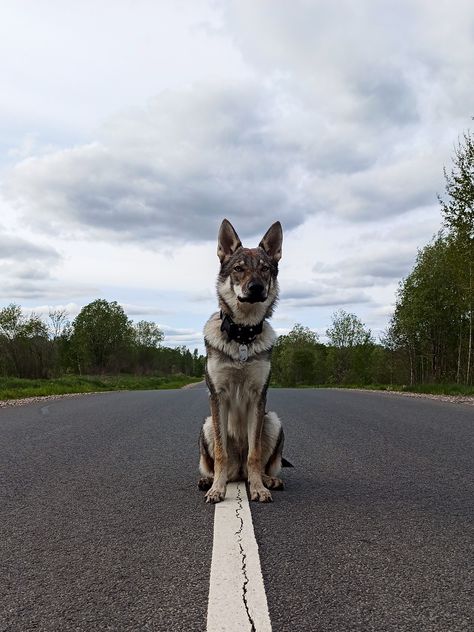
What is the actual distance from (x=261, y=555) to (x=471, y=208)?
2318 centimetres

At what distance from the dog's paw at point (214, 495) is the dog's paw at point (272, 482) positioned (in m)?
0.57

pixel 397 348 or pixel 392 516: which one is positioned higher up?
pixel 397 348

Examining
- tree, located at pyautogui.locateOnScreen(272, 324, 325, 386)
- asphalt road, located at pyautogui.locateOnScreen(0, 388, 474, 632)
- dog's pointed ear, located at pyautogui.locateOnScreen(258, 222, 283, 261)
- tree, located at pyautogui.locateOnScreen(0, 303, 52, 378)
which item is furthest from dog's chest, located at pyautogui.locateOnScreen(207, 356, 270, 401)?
tree, located at pyautogui.locateOnScreen(272, 324, 325, 386)

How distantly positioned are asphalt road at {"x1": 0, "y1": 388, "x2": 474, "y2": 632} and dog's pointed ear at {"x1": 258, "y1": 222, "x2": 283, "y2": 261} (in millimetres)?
2124

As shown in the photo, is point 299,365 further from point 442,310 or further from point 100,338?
point 442,310

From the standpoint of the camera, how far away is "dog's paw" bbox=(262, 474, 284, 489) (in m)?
4.86

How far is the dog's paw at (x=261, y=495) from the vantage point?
438cm

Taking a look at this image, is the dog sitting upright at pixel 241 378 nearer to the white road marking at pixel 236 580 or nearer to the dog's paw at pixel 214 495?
the dog's paw at pixel 214 495

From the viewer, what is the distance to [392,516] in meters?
3.93

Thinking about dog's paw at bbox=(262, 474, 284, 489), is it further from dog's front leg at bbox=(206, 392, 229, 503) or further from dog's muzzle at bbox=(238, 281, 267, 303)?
dog's muzzle at bbox=(238, 281, 267, 303)

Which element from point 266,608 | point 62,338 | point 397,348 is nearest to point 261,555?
point 266,608

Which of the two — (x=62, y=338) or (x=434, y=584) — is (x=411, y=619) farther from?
(x=62, y=338)

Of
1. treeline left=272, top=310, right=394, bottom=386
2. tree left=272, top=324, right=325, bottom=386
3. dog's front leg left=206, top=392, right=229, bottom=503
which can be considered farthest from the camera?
tree left=272, top=324, right=325, bottom=386

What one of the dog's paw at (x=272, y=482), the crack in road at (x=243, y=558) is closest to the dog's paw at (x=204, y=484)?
the crack in road at (x=243, y=558)
